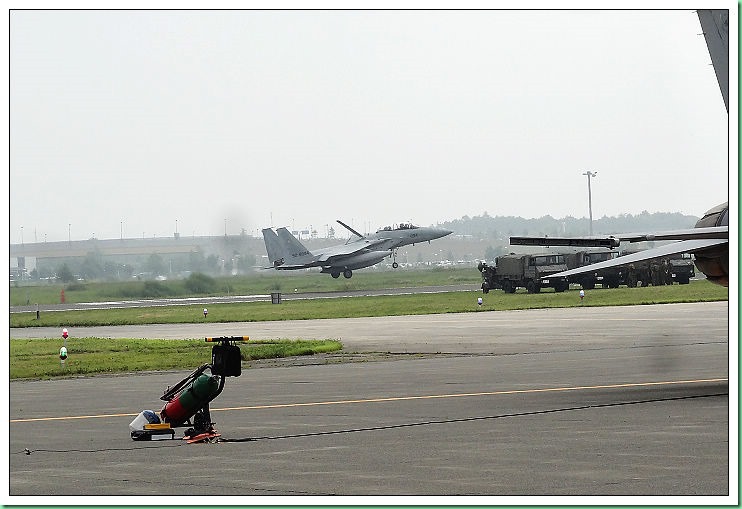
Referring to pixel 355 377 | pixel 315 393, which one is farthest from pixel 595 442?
pixel 355 377

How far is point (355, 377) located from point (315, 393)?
396 centimetres

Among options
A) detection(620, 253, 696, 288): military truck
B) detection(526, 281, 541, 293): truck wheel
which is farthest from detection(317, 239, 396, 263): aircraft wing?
detection(620, 253, 696, 288): military truck

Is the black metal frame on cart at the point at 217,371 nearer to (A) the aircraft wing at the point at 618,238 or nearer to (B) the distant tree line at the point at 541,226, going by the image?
(A) the aircraft wing at the point at 618,238

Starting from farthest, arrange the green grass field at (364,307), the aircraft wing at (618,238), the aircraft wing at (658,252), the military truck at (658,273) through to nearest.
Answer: the military truck at (658,273), the green grass field at (364,307), the aircraft wing at (658,252), the aircraft wing at (618,238)

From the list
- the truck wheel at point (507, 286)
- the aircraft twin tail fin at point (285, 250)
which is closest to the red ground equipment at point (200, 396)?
the aircraft twin tail fin at point (285, 250)

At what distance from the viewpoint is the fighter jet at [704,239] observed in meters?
21.3

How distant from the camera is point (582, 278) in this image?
85.1 meters

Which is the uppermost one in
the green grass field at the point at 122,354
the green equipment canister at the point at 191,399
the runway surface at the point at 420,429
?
the green grass field at the point at 122,354

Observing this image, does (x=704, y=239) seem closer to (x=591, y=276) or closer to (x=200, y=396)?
(x=200, y=396)

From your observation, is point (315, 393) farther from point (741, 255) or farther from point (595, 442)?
point (741, 255)

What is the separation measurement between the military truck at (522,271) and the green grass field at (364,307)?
105 inches

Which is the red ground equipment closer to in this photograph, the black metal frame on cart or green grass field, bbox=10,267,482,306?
the black metal frame on cart

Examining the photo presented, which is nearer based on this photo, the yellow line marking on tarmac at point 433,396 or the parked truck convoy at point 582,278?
the yellow line marking on tarmac at point 433,396

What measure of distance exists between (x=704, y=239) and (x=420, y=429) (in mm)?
6920
